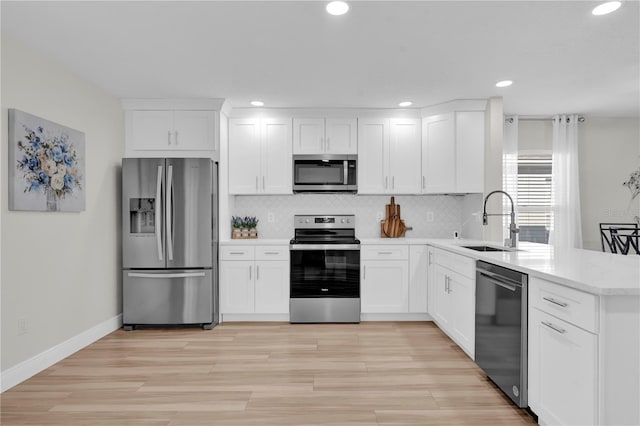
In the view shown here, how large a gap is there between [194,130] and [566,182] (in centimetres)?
473

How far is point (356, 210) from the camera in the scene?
4.82 meters

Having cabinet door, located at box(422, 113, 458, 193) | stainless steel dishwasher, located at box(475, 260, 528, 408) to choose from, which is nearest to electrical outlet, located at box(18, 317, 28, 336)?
stainless steel dishwasher, located at box(475, 260, 528, 408)

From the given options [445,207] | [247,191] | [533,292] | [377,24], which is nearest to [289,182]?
[247,191]

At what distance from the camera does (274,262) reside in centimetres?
417

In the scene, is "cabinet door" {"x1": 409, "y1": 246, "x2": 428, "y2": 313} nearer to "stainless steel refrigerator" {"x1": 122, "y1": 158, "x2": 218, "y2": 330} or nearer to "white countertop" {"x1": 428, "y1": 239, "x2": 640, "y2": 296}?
"white countertop" {"x1": 428, "y1": 239, "x2": 640, "y2": 296}

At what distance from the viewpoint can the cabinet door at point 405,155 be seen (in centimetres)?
448

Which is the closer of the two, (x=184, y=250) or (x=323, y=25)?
(x=323, y=25)

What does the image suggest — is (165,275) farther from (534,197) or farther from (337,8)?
(534,197)

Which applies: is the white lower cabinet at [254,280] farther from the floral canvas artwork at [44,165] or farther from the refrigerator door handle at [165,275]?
the floral canvas artwork at [44,165]

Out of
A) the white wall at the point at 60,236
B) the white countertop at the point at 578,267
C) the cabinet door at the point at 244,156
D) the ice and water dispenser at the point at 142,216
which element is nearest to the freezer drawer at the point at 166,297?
the white wall at the point at 60,236

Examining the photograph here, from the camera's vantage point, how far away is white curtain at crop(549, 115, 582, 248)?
4961mm

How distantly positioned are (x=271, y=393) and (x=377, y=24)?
2527 millimetres

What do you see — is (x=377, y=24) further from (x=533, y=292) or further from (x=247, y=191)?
(x=247, y=191)

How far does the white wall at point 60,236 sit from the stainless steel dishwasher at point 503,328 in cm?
327
